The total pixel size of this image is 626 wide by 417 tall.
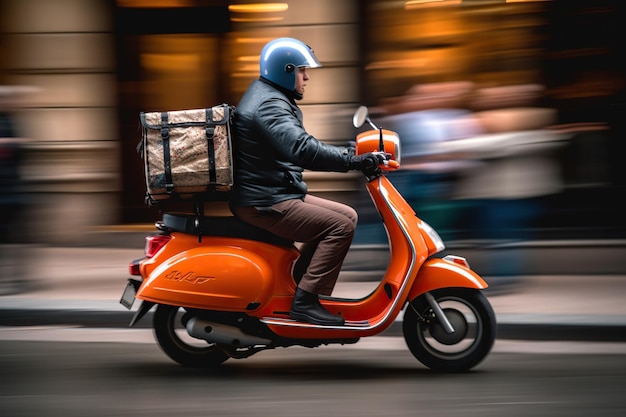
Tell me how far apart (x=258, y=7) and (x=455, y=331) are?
5558mm

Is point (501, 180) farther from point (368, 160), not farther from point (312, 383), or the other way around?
point (312, 383)

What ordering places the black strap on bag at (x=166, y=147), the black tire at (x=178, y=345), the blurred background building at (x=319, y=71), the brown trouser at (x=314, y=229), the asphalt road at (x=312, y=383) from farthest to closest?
the blurred background building at (x=319, y=71), the black tire at (x=178, y=345), the brown trouser at (x=314, y=229), the black strap on bag at (x=166, y=147), the asphalt road at (x=312, y=383)

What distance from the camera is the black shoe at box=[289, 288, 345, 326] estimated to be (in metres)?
5.34

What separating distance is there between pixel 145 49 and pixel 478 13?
138 inches

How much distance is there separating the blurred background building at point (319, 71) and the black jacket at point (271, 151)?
411 centimetres

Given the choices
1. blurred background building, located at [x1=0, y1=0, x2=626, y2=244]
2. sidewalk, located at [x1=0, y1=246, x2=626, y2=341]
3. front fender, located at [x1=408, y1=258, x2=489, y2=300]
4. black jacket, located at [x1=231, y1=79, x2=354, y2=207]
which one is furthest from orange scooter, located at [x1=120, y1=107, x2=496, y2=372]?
blurred background building, located at [x1=0, y1=0, x2=626, y2=244]

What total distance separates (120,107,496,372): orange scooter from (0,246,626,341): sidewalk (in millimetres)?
1150

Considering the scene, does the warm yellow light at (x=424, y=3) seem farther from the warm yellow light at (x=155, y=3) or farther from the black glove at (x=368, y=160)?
the black glove at (x=368, y=160)

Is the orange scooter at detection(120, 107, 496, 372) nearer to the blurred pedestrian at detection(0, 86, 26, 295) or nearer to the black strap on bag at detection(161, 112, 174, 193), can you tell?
the black strap on bag at detection(161, 112, 174, 193)

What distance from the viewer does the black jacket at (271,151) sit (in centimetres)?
516

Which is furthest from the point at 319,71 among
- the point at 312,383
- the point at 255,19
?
the point at 312,383

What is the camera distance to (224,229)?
5.45m

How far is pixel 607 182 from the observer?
392 inches

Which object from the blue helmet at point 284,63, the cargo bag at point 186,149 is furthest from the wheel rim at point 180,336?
the blue helmet at point 284,63
